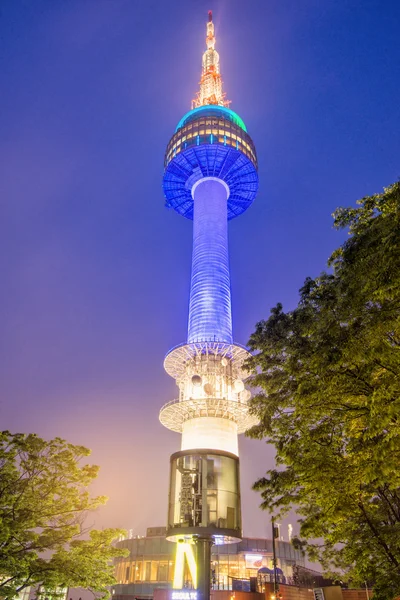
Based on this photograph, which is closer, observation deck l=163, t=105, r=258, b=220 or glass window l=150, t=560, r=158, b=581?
glass window l=150, t=560, r=158, b=581

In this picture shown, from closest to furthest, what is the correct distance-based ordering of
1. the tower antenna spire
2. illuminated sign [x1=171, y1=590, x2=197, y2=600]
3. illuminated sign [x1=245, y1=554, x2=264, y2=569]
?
illuminated sign [x1=171, y1=590, x2=197, y2=600] → illuminated sign [x1=245, y1=554, x2=264, y2=569] → the tower antenna spire

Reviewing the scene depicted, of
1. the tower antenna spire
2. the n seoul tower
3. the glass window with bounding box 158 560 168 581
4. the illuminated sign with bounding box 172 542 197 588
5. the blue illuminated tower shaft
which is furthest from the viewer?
the tower antenna spire

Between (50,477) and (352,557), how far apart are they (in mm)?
17525

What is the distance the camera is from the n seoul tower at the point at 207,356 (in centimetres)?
3969

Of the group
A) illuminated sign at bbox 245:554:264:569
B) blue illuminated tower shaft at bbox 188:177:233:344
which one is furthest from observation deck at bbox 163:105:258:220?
illuminated sign at bbox 245:554:264:569

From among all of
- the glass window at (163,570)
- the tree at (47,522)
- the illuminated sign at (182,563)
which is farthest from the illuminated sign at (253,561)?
the tree at (47,522)

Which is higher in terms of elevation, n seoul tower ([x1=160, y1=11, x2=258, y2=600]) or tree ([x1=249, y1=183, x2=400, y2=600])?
n seoul tower ([x1=160, y1=11, x2=258, y2=600])

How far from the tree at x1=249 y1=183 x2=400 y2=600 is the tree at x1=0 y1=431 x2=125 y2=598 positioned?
14139mm

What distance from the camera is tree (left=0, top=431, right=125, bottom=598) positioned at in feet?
77.2

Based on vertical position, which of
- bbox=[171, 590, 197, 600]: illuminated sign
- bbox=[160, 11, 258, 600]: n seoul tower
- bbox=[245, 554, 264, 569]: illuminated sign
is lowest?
bbox=[171, 590, 197, 600]: illuminated sign

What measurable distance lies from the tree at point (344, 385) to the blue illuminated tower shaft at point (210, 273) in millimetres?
35728

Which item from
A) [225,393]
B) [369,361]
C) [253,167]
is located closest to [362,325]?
[369,361]

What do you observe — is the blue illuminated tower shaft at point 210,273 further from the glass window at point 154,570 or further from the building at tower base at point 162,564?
the glass window at point 154,570

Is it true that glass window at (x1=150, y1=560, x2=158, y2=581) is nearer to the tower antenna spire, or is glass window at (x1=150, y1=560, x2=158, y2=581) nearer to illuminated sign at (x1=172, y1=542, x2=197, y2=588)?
illuminated sign at (x1=172, y1=542, x2=197, y2=588)
